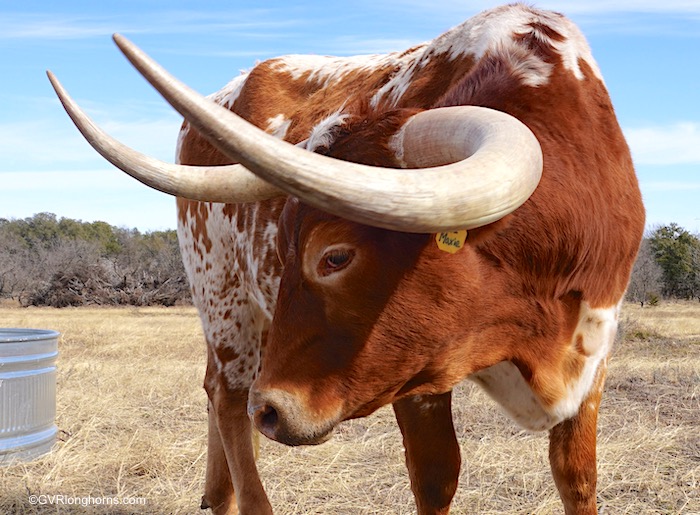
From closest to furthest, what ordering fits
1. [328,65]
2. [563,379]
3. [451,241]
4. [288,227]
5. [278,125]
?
[451,241] < [288,227] < [563,379] < [278,125] < [328,65]

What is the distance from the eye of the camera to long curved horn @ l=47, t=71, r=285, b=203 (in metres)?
1.92

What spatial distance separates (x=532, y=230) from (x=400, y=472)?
307cm

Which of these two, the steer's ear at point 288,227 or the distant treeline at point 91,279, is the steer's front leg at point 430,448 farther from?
the distant treeline at point 91,279

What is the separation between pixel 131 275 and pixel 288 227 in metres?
25.2

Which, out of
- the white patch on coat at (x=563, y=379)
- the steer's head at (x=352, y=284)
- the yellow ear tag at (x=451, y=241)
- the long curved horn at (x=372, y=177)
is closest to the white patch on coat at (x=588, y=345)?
the white patch on coat at (x=563, y=379)

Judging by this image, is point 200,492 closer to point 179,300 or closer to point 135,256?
point 179,300

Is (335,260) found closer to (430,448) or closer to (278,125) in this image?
(430,448)

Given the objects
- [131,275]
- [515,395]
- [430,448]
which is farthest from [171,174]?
[131,275]

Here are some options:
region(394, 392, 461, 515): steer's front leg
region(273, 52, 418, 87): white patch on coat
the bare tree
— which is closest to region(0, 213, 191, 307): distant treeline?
the bare tree

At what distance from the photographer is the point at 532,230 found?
2.04 metres

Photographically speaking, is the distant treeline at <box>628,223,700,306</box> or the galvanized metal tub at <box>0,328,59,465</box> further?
the distant treeline at <box>628,223,700,306</box>

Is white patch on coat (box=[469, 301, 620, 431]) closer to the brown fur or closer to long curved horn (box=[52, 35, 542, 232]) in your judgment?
the brown fur

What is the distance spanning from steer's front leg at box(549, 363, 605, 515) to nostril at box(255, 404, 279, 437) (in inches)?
48.2

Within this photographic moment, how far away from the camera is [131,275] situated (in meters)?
26.3
